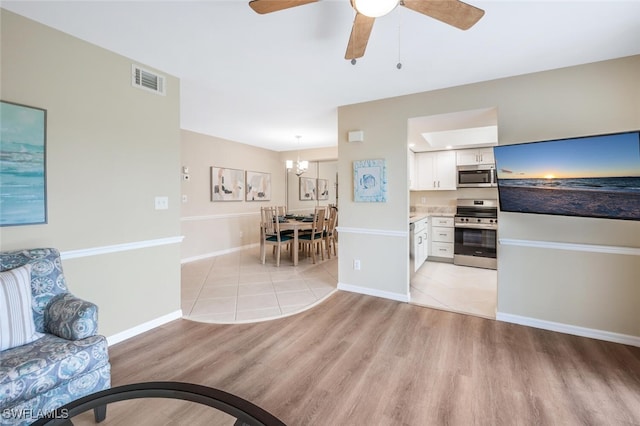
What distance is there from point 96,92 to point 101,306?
5.90 ft

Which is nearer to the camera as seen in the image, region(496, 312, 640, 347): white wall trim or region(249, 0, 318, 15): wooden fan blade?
region(249, 0, 318, 15): wooden fan blade

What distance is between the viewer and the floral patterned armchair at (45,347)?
52.0 inches

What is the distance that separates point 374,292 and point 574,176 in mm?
2336

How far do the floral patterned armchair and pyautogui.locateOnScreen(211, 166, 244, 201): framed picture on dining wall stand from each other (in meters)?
3.99

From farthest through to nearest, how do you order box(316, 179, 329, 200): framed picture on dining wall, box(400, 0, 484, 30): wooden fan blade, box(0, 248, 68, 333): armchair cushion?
box(316, 179, 329, 200): framed picture on dining wall < box(0, 248, 68, 333): armchair cushion < box(400, 0, 484, 30): wooden fan blade

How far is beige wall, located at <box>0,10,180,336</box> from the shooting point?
1991mm

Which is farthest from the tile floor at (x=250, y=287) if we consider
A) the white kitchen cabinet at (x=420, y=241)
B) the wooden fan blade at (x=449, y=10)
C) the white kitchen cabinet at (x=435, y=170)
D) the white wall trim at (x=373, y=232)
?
the wooden fan blade at (x=449, y=10)

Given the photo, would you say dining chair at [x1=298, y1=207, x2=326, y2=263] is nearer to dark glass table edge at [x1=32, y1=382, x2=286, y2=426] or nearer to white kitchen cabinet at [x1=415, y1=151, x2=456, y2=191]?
white kitchen cabinet at [x1=415, y1=151, x2=456, y2=191]

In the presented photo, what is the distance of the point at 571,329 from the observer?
2611 mm

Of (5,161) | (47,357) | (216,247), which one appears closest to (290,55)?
(5,161)

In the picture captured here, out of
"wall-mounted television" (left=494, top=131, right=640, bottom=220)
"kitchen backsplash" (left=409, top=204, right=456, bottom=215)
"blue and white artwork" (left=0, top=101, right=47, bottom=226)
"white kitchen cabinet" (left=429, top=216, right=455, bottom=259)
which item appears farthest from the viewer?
"kitchen backsplash" (left=409, top=204, right=456, bottom=215)

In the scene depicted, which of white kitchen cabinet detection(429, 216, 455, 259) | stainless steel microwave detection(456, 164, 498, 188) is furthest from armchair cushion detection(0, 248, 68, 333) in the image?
stainless steel microwave detection(456, 164, 498, 188)

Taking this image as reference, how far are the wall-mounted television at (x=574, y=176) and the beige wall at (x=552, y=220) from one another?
389mm

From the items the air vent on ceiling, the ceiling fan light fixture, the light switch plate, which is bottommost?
the light switch plate
